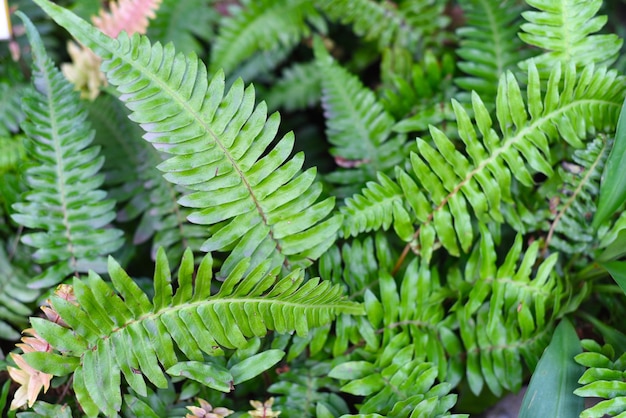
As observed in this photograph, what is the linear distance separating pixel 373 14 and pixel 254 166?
1072mm

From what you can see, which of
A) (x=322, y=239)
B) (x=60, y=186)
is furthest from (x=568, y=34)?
(x=60, y=186)

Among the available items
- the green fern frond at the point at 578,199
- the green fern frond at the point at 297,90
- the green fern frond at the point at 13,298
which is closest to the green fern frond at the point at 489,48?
the green fern frond at the point at 578,199

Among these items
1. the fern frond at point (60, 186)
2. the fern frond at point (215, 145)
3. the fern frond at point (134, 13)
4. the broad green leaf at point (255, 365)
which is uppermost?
the fern frond at point (134, 13)

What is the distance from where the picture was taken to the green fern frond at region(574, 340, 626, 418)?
1225mm

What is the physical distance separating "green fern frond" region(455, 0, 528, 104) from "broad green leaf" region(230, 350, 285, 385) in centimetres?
101

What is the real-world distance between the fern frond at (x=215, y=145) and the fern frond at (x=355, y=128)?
0.37 m

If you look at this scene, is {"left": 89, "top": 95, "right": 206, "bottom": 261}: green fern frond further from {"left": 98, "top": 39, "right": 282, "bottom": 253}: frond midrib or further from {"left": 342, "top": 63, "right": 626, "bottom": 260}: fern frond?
{"left": 342, "top": 63, "right": 626, "bottom": 260}: fern frond

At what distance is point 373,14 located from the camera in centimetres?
211

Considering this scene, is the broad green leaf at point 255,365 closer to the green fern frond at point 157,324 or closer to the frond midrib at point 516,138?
the green fern frond at point 157,324

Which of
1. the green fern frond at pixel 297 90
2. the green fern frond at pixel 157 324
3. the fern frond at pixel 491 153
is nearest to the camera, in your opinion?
the green fern frond at pixel 157 324

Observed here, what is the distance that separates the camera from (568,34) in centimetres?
153

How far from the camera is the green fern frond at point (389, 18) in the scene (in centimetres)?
210

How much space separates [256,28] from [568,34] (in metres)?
1.14

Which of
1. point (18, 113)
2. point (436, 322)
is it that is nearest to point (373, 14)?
point (436, 322)
